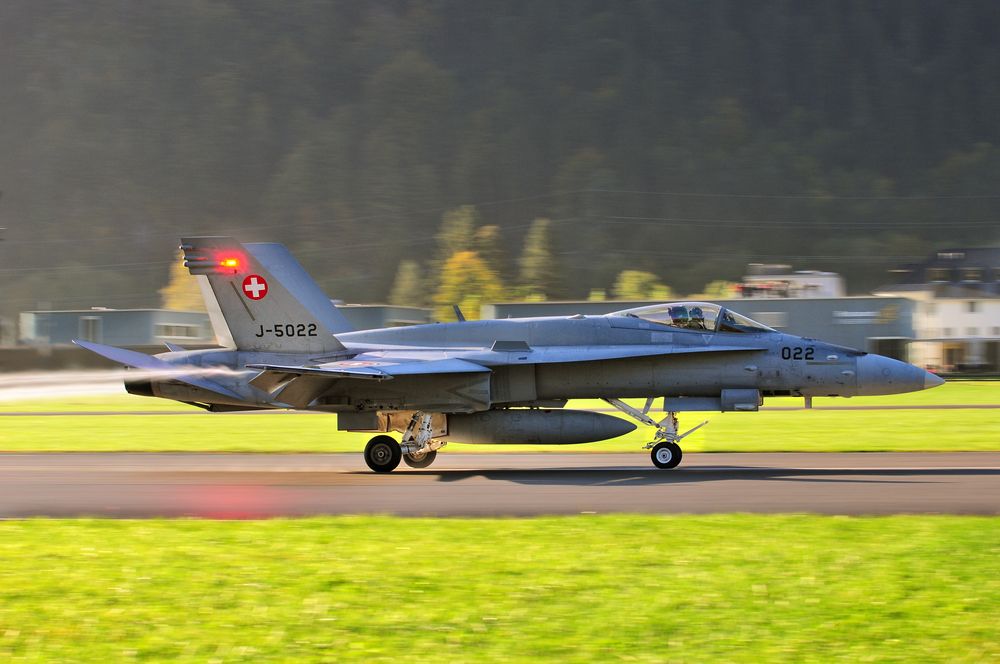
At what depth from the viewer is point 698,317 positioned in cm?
1928

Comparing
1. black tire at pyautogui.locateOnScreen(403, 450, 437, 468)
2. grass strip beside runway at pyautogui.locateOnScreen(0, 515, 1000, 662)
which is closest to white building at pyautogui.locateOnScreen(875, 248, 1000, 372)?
black tire at pyautogui.locateOnScreen(403, 450, 437, 468)

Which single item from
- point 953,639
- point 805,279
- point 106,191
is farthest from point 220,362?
point 106,191

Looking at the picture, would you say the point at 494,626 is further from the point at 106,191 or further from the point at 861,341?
the point at 106,191

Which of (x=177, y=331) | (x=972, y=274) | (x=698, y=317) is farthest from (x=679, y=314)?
(x=972, y=274)

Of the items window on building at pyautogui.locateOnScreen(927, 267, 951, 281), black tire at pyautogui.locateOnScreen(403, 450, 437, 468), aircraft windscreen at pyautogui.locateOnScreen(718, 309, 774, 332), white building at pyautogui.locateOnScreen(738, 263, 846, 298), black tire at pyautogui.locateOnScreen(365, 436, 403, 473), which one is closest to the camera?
aircraft windscreen at pyautogui.locateOnScreen(718, 309, 774, 332)

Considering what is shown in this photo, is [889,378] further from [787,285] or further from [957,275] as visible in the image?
[957,275]

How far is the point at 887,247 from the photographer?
569 feet

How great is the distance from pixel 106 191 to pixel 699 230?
95.3 m

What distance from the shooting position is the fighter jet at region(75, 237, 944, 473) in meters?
18.7

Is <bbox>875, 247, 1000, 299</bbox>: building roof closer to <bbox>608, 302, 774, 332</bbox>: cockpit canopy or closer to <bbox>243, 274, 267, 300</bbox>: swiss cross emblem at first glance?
<bbox>608, 302, 774, 332</bbox>: cockpit canopy

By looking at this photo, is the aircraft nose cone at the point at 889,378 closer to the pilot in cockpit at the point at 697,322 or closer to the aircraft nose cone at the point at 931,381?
the aircraft nose cone at the point at 931,381

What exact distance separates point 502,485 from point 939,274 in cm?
8341

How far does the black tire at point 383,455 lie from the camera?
19.7 metres

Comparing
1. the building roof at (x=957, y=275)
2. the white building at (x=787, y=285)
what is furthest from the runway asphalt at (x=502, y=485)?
the building roof at (x=957, y=275)
